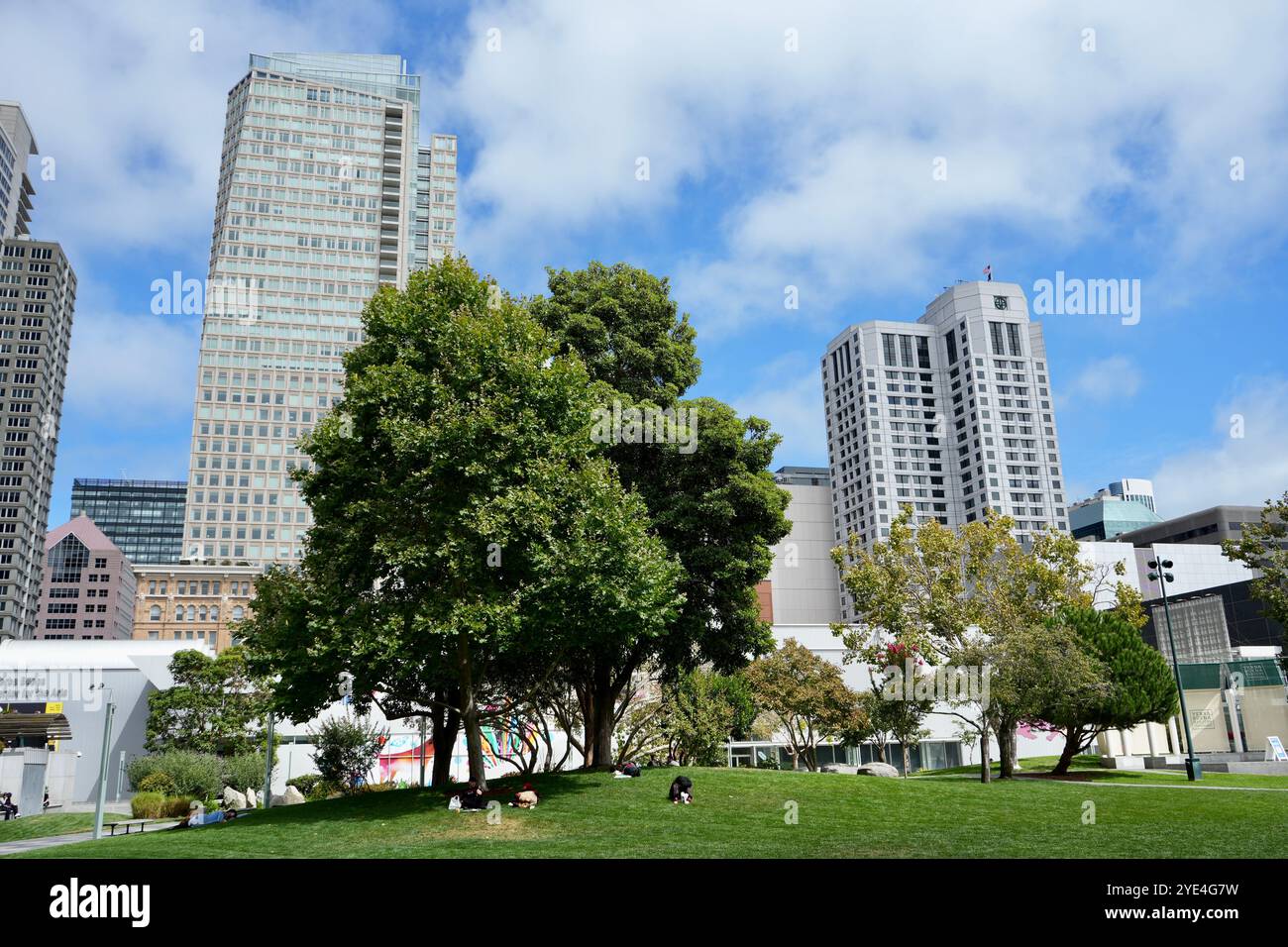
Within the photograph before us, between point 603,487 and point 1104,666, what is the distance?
27.4 m

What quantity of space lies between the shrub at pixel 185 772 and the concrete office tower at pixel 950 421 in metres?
126

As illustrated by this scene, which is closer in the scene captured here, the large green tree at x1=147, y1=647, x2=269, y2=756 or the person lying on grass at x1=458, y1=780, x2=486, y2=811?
the person lying on grass at x1=458, y1=780, x2=486, y2=811

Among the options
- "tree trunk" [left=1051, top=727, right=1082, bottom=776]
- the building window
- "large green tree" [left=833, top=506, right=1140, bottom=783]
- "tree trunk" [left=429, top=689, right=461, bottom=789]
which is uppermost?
the building window

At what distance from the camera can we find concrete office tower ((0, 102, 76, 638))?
153 m

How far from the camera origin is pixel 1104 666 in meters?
40.5

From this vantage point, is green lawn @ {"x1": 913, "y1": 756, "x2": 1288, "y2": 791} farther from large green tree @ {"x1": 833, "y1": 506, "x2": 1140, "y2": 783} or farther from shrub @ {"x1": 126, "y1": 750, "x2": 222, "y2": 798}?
shrub @ {"x1": 126, "y1": 750, "x2": 222, "y2": 798}

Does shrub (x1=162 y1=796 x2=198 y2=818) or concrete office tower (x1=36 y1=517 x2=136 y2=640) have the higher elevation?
concrete office tower (x1=36 y1=517 x2=136 y2=640)

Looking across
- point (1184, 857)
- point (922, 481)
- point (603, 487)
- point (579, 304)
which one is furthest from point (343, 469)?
point (922, 481)

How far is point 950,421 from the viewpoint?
178 meters

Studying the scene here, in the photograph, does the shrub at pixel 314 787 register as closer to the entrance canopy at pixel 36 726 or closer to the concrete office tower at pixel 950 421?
the entrance canopy at pixel 36 726

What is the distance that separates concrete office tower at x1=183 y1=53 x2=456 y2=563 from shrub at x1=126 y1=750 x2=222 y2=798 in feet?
326

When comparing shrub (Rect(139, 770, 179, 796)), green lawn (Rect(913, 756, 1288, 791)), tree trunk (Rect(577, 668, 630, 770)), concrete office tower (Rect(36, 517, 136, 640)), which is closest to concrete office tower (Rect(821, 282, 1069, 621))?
green lawn (Rect(913, 756, 1288, 791))

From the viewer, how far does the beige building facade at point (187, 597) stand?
147m

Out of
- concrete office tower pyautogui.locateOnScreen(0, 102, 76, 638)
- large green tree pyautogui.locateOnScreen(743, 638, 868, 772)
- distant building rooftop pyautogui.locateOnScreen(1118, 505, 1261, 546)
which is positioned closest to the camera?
large green tree pyautogui.locateOnScreen(743, 638, 868, 772)
